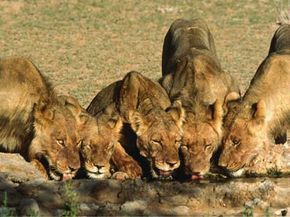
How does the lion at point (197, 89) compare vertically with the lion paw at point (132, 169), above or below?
above

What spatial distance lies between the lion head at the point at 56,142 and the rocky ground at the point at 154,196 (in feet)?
1.04

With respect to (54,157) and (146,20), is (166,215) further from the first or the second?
(146,20)

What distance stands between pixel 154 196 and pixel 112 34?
75.1ft

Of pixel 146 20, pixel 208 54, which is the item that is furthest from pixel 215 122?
pixel 146 20

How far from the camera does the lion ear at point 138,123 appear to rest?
8367mm

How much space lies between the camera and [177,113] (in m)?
8.38

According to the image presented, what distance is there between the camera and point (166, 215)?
7.30 meters

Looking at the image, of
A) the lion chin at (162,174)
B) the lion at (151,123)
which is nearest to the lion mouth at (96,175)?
the lion at (151,123)

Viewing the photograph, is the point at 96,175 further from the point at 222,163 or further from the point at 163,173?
the point at 222,163

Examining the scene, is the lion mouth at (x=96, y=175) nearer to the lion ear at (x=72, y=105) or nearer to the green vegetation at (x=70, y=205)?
the lion ear at (x=72, y=105)

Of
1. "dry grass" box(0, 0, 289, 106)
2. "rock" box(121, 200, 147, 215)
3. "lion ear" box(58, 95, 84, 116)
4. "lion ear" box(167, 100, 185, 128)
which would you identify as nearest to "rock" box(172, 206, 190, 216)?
"rock" box(121, 200, 147, 215)

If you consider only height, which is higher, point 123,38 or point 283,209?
point 283,209

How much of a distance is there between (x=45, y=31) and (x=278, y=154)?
21669 millimetres

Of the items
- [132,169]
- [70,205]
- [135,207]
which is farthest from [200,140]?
[70,205]
